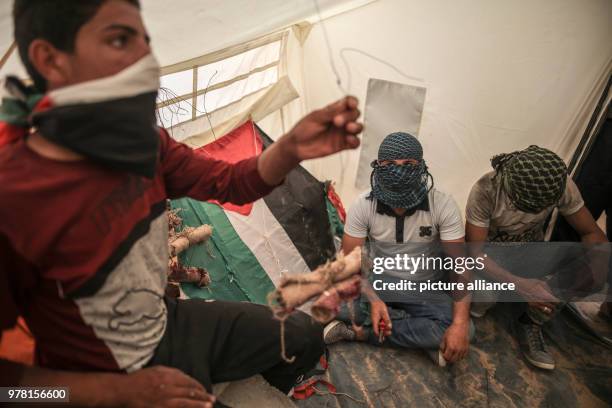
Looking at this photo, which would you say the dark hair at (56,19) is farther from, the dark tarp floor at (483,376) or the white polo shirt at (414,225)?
the dark tarp floor at (483,376)

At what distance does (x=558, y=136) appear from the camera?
2492 millimetres

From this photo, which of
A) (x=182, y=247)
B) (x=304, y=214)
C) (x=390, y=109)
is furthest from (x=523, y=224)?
(x=182, y=247)

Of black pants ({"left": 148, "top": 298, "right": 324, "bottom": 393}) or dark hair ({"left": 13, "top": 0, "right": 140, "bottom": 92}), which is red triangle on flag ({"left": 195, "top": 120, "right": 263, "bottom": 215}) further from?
dark hair ({"left": 13, "top": 0, "right": 140, "bottom": 92})

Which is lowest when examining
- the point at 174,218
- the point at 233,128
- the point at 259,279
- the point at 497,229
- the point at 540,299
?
the point at 540,299

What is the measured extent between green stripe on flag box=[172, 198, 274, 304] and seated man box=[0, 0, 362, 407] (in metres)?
1.10

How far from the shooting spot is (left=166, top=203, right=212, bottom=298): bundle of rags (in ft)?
6.16

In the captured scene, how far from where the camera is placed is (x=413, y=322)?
2096 mm

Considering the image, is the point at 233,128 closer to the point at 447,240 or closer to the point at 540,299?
the point at 447,240

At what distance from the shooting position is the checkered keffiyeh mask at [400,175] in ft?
5.90

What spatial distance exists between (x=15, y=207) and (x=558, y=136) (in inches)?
115

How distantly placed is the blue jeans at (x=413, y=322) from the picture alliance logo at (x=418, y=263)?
0.21 m

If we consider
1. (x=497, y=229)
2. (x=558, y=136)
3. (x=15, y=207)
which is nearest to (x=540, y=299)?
(x=497, y=229)

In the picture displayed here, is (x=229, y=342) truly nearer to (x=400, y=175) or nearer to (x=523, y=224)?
(x=400, y=175)

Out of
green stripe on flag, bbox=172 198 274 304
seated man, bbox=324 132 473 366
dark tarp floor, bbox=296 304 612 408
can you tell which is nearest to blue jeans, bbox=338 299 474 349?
seated man, bbox=324 132 473 366
